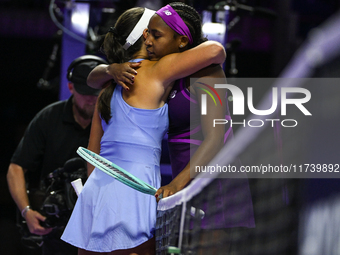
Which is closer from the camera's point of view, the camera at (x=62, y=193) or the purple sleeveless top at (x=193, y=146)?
the purple sleeveless top at (x=193, y=146)

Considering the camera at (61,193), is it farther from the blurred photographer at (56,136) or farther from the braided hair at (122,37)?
the braided hair at (122,37)

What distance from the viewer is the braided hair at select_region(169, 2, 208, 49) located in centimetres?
155

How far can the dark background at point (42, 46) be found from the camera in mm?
6508

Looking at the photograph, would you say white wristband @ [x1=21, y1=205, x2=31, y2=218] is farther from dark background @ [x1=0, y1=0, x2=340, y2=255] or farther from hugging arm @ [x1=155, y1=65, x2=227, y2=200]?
dark background @ [x1=0, y1=0, x2=340, y2=255]

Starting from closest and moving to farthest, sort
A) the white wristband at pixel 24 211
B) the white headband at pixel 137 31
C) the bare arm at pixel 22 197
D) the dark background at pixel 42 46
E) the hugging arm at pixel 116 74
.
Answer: the hugging arm at pixel 116 74 → the white headband at pixel 137 31 → the bare arm at pixel 22 197 → the white wristband at pixel 24 211 → the dark background at pixel 42 46

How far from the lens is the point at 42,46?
7.07m

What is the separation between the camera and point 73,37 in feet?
12.5

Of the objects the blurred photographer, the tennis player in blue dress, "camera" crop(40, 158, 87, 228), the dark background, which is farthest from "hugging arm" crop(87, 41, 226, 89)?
the dark background

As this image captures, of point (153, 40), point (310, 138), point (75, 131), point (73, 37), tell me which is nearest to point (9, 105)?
point (73, 37)

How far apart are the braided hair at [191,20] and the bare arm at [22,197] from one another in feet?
4.40

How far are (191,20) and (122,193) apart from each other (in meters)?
0.67

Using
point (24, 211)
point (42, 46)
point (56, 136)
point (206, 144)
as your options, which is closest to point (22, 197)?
point (24, 211)

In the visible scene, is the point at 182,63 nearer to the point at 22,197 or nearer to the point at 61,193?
the point at 61,193

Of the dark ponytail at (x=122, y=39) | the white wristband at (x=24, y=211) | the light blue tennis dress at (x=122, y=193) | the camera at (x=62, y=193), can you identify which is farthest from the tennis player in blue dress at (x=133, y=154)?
the white wristband at (x=24, y=211)
